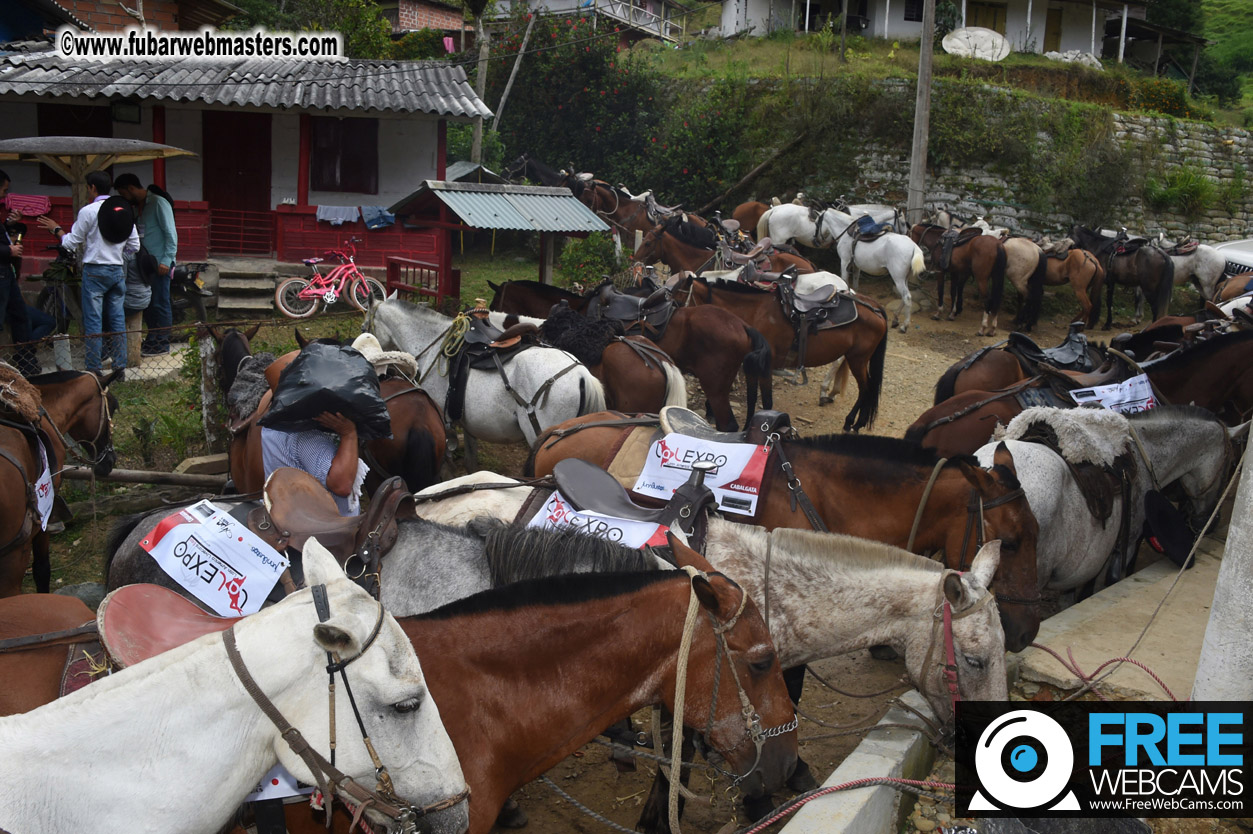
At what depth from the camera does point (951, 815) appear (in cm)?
322

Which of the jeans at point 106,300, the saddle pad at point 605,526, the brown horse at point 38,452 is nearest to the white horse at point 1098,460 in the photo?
the saddle pad at point 605,526

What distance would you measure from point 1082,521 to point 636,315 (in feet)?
15.8

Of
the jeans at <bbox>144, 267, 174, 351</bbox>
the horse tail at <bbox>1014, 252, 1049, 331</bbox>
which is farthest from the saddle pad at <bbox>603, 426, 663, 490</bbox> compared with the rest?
the horse tail at <bbox>1014, 252, 1049, 331</bbox>

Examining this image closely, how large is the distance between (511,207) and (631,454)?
730 centimetres

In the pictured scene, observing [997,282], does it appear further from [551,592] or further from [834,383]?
[551,592]

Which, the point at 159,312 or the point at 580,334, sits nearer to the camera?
the point at 580,334

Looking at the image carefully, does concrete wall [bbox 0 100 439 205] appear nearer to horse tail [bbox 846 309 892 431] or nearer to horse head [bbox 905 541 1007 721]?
horse tail [bbox 846 309 892 431]

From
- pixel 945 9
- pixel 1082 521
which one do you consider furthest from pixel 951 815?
pixel 945 9

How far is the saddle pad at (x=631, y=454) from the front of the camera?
4520 millimetres

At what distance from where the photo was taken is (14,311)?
8219 millimetres

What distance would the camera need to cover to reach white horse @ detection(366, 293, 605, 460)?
6.82 metres

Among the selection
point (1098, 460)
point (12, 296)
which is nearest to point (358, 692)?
point (1098, 460)

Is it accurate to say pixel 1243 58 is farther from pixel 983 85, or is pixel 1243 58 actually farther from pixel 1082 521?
pixel 1082 521

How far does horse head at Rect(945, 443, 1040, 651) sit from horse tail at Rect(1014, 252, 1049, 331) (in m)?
12.2
